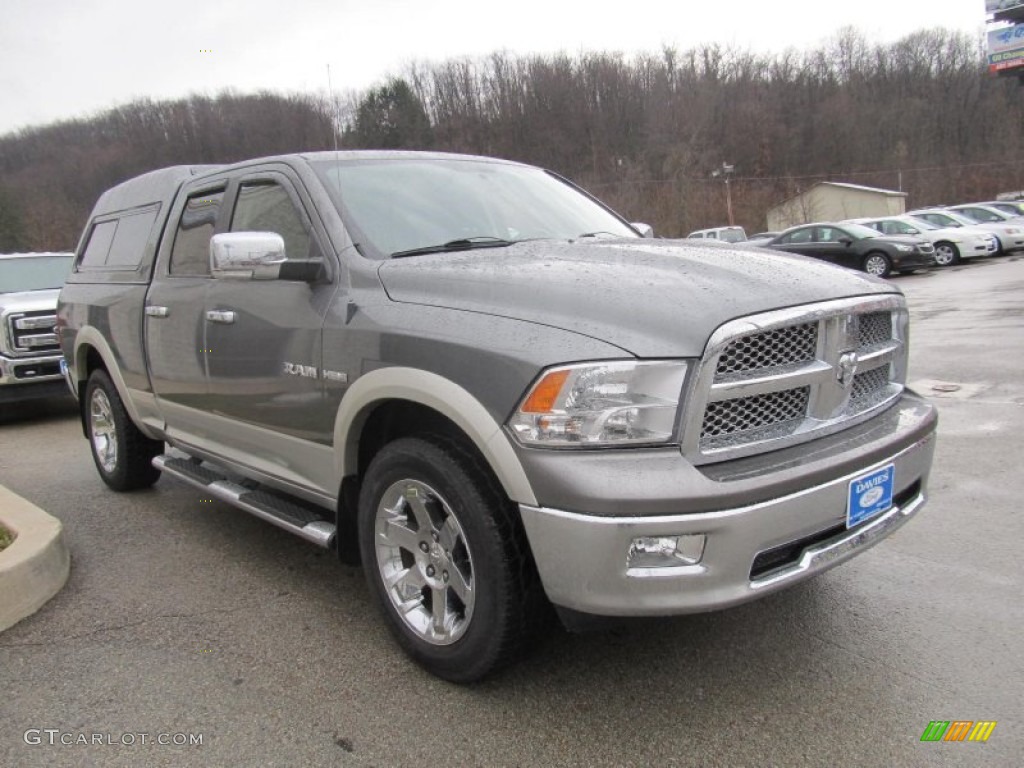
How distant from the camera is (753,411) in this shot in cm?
236

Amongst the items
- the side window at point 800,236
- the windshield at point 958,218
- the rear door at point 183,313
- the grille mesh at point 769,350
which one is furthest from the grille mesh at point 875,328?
the windshield at point 958,218

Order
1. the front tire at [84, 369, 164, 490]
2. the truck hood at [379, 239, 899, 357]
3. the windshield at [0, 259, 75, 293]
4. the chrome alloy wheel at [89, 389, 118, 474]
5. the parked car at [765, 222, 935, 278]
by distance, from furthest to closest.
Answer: the parked car at [765, 222, 935, 278] < the windshield at [0, 259, 75, 293] < the chrome alloy wheel at [89, 389, 118, 474] < the front tire at [84, 369, 164, 490] < the truck hood at [379, 239, 899, 357]

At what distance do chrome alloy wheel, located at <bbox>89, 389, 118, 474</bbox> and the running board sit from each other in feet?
3.27

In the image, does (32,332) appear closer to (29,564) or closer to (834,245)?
(29,564)

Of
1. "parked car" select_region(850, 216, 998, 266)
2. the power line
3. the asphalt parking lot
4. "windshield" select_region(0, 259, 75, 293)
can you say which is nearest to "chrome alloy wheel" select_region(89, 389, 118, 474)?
the asphalt parking lot

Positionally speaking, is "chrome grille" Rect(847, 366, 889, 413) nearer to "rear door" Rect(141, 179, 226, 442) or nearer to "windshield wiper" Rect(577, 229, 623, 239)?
"windshield wiper" Rect(577, 229, 623, 239)

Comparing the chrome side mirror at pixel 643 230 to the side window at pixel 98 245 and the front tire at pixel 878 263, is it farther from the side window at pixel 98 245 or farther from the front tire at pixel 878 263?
the front tire at pixel 878 263

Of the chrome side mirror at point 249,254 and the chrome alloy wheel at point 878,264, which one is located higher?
the chrome side mirror at point 249,254

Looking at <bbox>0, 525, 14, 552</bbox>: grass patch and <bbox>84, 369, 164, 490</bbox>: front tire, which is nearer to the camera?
<bbox>0, 525, 14, 552</bbox>: grass patch

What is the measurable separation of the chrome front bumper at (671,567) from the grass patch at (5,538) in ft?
9.23

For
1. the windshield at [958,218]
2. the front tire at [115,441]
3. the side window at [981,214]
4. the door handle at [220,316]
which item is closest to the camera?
the door handle at [220,316]

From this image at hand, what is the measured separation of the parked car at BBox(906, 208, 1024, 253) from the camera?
23.9m

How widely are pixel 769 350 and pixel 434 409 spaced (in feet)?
3.53

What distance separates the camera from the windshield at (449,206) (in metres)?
3.26
